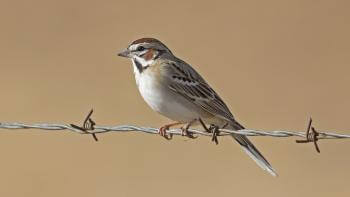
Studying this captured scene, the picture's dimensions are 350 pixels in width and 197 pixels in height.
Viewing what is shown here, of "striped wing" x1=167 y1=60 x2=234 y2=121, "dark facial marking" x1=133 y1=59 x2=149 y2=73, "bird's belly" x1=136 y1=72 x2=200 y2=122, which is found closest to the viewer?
"bird's belly" x1=136 y1=72 x2=200 y2=122

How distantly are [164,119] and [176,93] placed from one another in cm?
474

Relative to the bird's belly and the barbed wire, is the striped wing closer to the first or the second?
the bird's belly

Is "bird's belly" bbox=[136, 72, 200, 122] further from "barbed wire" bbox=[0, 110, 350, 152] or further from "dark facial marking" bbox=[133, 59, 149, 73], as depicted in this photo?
"barbed wire" bbox=[0, 110, 350, 152]

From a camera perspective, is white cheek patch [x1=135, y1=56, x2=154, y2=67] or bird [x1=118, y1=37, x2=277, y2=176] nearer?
bird [x1=118, y1=37, x2=277, y2=176]

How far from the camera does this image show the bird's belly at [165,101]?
828 cm

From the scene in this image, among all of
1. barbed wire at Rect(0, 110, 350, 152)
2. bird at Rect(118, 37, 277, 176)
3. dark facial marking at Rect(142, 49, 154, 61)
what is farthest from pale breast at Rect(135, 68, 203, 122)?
barbed wire at Rect(0, 110, 350, 152)

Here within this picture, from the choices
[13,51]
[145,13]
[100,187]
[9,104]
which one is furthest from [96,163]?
[145,13]

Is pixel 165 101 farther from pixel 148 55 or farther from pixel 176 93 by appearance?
pixel 148 55

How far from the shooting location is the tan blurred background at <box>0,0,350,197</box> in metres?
11.9

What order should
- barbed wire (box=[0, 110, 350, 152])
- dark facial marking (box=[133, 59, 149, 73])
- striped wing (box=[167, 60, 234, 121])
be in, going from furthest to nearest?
dark facial marking (box=[133, 59, 149, 73]) → striped wing (box=[167, 60, 234, 121]) → barbed wire (box=[0, 110, 350, 152])

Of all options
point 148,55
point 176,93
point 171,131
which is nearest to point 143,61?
point 148,55

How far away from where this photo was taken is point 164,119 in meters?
13.2

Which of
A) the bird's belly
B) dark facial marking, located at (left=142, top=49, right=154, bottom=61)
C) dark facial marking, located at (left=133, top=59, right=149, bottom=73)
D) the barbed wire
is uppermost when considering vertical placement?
dark facial marking, located at (left=142, top=49, right=154, bottom=61)

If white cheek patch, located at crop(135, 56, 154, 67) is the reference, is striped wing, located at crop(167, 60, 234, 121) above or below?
below
